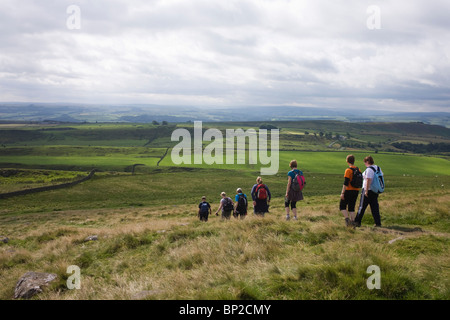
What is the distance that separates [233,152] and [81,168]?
174 ft

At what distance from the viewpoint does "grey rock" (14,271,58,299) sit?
6691 mm

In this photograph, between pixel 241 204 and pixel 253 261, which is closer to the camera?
pixel 253 261

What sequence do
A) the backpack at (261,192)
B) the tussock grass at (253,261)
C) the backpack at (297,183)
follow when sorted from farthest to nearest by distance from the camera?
the backpack at (261,192), the backpack at (297,183), the tussock grass at (253,261)

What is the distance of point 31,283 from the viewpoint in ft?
22.9

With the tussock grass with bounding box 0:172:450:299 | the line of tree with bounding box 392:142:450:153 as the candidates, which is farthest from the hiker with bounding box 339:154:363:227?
the line of tree with bounding box 392:142:450:153

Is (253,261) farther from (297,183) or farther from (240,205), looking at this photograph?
(240,205)

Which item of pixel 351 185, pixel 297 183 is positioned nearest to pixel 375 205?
pixel 351 185

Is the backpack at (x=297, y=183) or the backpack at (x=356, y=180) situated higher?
the backpack at (x=356, y=180)

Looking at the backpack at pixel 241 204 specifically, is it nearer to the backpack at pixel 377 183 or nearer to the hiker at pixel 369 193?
the hiker at pixel 369 193

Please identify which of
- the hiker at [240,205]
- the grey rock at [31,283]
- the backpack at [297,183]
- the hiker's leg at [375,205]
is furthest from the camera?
the hiker at [240,205]

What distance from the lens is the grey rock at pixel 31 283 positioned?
22.0ft

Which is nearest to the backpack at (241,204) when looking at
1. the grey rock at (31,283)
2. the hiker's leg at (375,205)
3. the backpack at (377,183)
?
the hiker's leg at (375,205)
